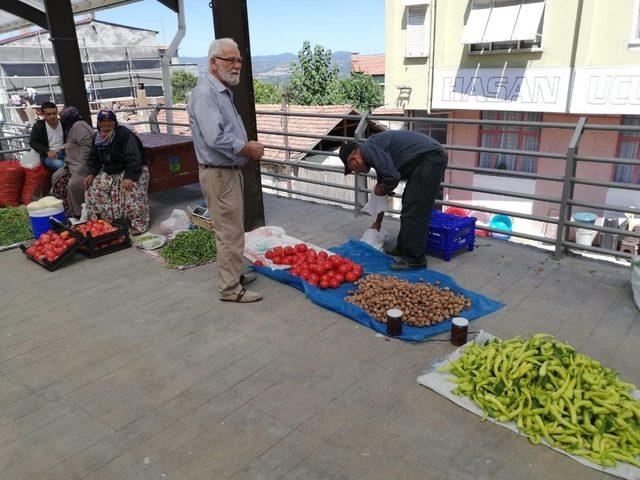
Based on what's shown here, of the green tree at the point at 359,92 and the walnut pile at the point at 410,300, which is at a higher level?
the green tree at the point at 359,92

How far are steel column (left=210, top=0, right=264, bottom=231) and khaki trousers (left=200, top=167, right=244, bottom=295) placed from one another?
159cm

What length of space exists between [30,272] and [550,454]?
497 cm

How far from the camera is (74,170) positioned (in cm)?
634

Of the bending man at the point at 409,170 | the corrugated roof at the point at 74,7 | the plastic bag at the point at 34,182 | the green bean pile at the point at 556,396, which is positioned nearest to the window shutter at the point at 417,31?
the corrugated roof at the point at 74,7

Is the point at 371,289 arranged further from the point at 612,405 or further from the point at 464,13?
the point at 464,13

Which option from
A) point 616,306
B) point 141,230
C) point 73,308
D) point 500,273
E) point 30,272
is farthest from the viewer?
point 141,230

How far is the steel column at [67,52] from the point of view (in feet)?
22.6

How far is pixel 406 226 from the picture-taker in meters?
4.70

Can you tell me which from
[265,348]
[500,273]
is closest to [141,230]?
[265,348]

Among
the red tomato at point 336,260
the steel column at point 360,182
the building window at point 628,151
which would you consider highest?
the steel column at point 360,182

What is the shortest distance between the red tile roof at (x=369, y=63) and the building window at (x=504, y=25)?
78.6 feet

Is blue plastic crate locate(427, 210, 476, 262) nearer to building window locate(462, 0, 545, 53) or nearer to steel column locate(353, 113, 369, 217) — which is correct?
steel column locate(353, 113, 369, 217)

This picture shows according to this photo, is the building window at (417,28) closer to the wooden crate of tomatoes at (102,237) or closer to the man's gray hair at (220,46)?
the wooden crate of tomatoes at (102,237)

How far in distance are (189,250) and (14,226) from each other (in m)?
2.66
